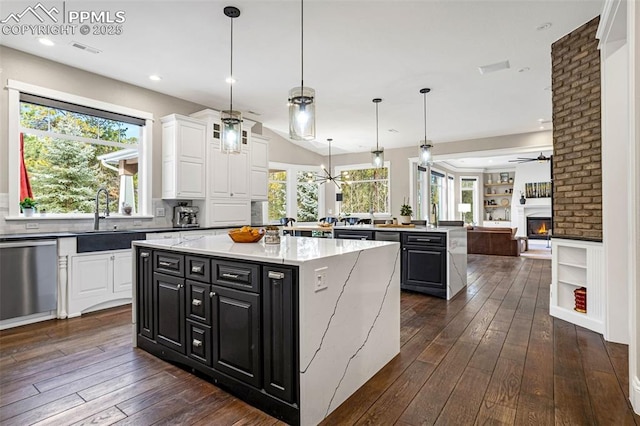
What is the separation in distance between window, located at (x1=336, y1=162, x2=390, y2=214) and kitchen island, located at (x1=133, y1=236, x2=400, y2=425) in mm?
7201

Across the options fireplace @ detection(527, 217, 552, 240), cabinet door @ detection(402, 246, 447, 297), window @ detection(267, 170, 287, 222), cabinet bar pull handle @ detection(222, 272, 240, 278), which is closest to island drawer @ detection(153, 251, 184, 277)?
cabinet bar pull handle @ detection(222, 272, 240, 278)

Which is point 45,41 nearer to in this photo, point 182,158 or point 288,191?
point 182,158

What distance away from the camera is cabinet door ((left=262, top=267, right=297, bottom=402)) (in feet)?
5.86

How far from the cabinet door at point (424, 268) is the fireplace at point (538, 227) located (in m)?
9.61

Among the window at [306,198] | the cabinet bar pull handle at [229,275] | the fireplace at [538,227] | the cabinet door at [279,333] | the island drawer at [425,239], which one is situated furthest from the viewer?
the fireplace at [538,227]

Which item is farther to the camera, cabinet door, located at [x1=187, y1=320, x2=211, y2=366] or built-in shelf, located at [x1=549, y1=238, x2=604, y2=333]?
built-in shelf, located at [x1=549, y1=238, x2=604, y2=333]

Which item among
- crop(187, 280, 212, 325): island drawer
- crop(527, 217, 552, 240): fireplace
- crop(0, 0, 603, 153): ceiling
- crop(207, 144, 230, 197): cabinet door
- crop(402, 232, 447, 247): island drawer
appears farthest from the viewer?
crop(527, 217, 552, 240): fireplace

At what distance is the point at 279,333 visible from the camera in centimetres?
183

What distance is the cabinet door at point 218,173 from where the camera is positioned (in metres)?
5.52

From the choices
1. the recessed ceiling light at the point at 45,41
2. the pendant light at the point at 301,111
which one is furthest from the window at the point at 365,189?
the recessed ceiling light at the point at 45,41

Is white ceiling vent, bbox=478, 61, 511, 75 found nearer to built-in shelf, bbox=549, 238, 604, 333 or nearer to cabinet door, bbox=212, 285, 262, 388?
built-in shelf, bbox=549, 238, 604, 333

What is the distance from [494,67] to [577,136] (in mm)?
1542

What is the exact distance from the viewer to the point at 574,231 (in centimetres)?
344

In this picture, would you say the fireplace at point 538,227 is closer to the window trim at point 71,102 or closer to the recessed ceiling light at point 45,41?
the window trim at point 71,102
